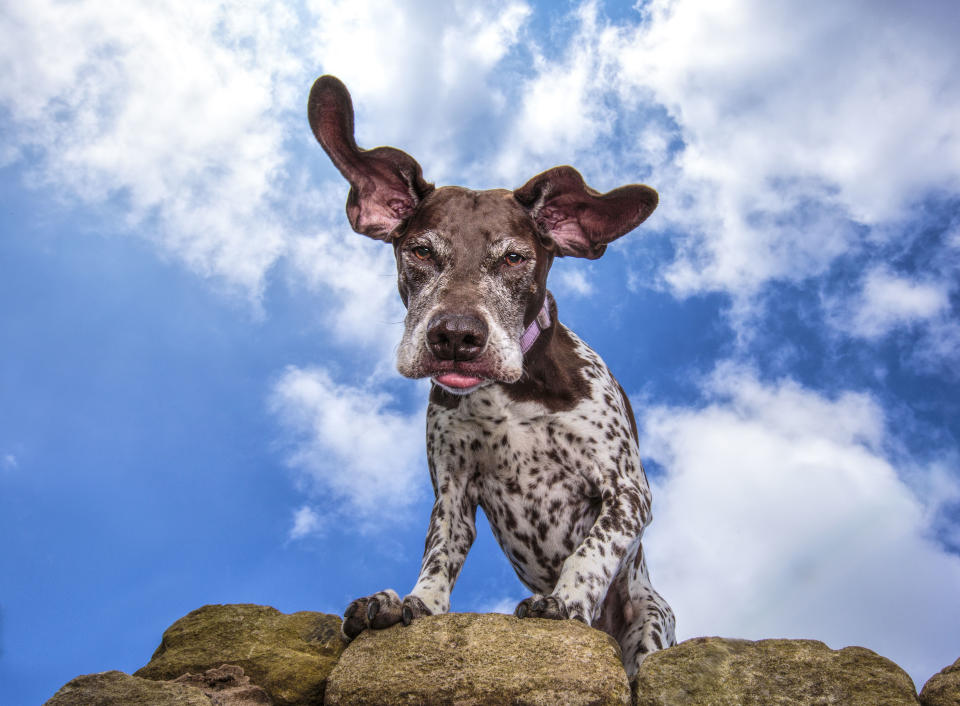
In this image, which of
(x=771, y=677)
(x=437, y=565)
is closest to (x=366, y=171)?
(x=437, y=565)

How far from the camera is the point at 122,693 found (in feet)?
15.0

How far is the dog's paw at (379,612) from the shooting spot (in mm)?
5020

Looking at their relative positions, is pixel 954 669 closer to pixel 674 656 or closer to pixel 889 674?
pixel 889 674

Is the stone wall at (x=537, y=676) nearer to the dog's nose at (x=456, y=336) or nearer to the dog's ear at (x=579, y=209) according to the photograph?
the dog's nose at (x=456, y=336)

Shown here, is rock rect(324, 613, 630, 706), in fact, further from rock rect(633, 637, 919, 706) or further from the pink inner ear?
the pink inner ear

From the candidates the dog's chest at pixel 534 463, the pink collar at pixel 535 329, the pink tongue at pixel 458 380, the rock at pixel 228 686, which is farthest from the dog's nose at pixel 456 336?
the rock at pixel 228 686

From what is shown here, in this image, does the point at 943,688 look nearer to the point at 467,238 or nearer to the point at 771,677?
the point at 771,677

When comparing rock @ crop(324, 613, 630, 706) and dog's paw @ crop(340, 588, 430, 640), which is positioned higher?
dog's paw @ crop(340, 588, 430, 640)

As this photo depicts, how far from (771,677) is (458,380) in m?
2.24

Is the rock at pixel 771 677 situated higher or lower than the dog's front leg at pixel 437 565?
lower

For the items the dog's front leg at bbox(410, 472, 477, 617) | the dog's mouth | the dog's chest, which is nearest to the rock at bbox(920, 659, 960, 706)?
the dog's chest

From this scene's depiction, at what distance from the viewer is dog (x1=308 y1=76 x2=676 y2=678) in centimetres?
536

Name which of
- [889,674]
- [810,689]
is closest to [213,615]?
[810,689]

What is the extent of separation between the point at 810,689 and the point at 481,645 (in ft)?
5.42
